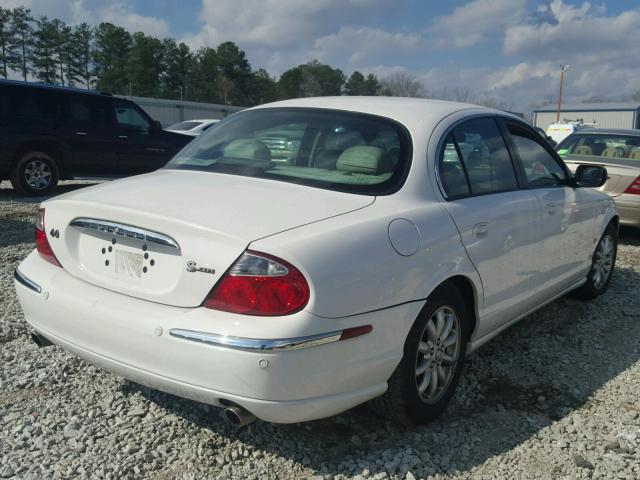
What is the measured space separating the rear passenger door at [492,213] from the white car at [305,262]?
13mm

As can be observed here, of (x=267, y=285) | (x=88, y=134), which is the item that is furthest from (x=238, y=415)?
(x=88, y=134)

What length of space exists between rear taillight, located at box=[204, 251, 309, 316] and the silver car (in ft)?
20.2

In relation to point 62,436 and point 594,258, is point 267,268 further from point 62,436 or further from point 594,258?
point 594,258

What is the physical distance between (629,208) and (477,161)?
16.1 ft

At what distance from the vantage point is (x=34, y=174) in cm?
1011

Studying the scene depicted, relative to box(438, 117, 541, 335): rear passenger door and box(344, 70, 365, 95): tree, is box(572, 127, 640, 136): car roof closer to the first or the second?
box(438, 117, 541, 335): rear passenger door

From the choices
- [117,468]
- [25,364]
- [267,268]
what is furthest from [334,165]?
[25,364]

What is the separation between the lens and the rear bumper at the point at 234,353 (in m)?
2.32

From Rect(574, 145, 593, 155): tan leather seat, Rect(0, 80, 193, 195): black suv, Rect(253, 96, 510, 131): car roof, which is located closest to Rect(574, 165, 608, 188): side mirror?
Rect(253, 96, 510, 131): car roof

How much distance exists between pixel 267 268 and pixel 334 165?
99 centimetres

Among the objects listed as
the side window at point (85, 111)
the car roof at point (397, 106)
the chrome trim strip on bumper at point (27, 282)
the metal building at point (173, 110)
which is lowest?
the chrome trim strip on bumper at point (27, 282)

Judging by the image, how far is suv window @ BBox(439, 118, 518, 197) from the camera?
328 cm

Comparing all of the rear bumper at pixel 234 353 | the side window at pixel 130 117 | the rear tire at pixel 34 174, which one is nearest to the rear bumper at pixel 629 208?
the rear bumper at pixel 234 353

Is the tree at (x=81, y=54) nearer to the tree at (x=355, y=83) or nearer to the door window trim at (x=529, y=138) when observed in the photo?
the tree at (x=355, y=83)
